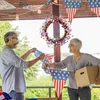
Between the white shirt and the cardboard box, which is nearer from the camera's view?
the white shirt

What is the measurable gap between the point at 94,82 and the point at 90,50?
0.96 meters

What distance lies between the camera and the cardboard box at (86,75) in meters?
3.53

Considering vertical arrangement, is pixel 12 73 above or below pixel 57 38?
below

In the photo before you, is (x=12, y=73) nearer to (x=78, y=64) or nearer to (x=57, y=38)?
(x=78, y=64)

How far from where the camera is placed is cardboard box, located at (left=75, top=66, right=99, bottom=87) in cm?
353

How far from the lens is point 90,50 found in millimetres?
4492

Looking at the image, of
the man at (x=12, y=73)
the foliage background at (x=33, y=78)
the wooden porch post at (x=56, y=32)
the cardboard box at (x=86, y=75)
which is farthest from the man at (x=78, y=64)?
the foliage background at (x=33, y=78)

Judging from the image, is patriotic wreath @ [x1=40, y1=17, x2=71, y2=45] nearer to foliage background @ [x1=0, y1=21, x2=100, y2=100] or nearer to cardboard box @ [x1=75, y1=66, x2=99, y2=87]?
foliage background @ [x1=0, y1=21, x2=100, y2=100]

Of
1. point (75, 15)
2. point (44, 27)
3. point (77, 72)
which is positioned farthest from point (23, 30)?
point (77, 72)

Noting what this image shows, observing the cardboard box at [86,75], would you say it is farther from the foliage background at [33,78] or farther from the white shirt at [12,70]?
the foliage background at [33,78]

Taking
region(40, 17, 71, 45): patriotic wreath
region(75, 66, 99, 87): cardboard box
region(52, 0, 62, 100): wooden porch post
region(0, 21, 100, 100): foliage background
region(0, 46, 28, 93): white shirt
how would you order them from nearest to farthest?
1. region(0, 46, 28, 93): white shirt
2. region(75, 66, 99, 87): cardboard box
3. region(40, 17, 71, 45): patriotic wreath
4. region(52, 0, 62, 100): wooden porch post
5. region(0, 21, 100, 100): foliage background

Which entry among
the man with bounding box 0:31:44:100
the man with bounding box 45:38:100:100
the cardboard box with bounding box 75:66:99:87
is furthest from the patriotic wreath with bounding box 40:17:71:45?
the man with bounding box 0:31:44:100

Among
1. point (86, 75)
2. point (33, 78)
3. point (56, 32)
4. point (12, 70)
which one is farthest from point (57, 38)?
point (12, 70)

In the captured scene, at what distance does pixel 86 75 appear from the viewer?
11.7 ft
